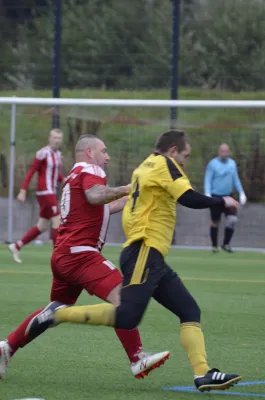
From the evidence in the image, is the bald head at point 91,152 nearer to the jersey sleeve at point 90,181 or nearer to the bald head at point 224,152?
the jersey sleeve at point 90,181

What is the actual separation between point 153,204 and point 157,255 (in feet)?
1.11

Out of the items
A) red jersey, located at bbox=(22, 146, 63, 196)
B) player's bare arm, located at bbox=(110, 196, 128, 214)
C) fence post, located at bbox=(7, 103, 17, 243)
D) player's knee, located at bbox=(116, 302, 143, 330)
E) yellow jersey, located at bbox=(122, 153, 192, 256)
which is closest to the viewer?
player's knee, located at bbox=(116, 302, 143, 330)

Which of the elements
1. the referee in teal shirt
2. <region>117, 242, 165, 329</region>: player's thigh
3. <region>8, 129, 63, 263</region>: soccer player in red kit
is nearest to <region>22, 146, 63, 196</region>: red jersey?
<region>8, 129, 63, 263</region>: soccer player in red kit

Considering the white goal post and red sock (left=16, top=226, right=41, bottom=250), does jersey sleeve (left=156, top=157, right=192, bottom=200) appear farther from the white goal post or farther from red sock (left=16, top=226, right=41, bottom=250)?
the white goal post

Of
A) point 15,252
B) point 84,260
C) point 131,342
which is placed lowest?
point 15,252

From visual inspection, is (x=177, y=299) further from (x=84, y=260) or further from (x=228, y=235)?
(x=228, y=235)

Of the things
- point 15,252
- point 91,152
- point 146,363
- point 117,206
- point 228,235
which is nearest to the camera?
point 146,363

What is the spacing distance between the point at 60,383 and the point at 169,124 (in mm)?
12561

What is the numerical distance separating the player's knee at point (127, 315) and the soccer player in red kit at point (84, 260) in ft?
0.58

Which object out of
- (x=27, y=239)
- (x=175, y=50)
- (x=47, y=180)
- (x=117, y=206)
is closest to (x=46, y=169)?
(x=47, y=180)

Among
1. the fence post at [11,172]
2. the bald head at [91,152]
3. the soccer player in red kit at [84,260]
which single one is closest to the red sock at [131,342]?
the soccer player in red kit at [84,260]

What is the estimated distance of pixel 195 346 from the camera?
6.76 meters

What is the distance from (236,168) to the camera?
1903 centimetres

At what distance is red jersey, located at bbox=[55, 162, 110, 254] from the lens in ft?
23.0
